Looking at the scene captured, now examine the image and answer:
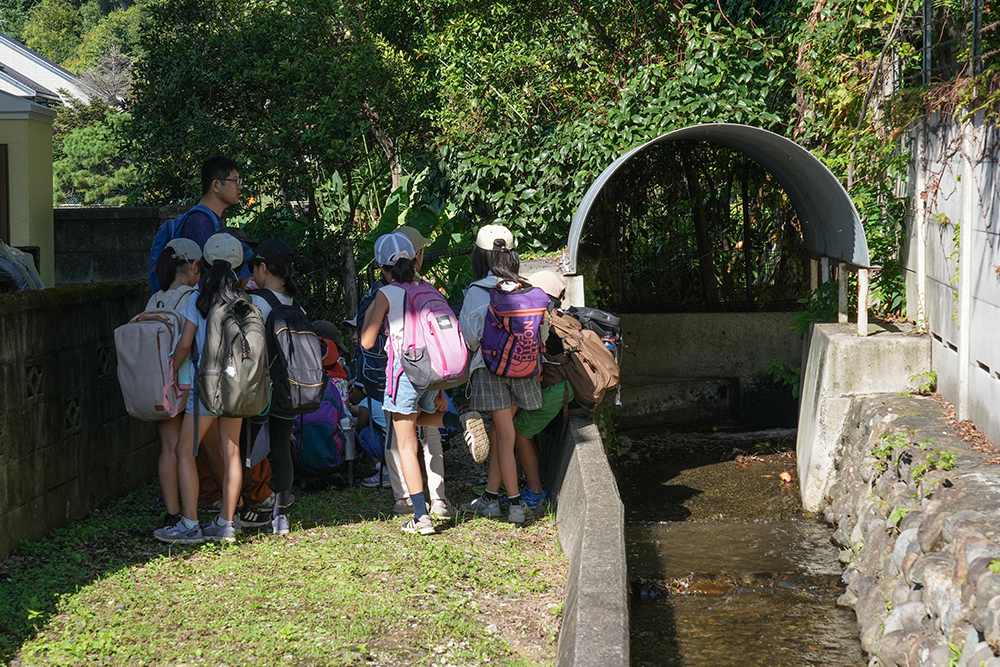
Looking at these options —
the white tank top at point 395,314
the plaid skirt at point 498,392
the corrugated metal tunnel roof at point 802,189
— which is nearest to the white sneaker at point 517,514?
the plaid skirt at point 498,392

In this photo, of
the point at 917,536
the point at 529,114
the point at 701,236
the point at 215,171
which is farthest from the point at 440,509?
the point at 701,236

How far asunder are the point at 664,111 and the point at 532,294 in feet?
17.2

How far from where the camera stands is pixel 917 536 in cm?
542

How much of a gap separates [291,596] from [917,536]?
344 centimetres

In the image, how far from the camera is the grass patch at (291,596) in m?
4.29

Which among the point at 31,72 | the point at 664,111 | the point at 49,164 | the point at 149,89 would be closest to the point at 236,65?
the point at 149,89

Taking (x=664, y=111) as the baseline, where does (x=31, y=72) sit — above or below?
above

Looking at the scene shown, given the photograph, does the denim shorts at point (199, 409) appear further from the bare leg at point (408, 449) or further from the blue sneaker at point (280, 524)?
the bare leg at point (408, 449)

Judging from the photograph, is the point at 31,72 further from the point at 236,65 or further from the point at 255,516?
the point at 255,516

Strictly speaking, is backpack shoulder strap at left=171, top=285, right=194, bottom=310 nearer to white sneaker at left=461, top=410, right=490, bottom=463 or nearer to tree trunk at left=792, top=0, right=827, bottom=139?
white sneaker at left=461, top=410, right=490, bottom=463

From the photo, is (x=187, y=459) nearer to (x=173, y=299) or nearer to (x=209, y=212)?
(x=173, y=299)

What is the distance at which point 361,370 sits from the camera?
20.7 feet

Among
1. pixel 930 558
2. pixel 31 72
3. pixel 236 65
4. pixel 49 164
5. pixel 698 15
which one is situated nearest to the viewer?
pixel 930 558

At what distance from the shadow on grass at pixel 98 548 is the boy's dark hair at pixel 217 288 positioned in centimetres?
141
